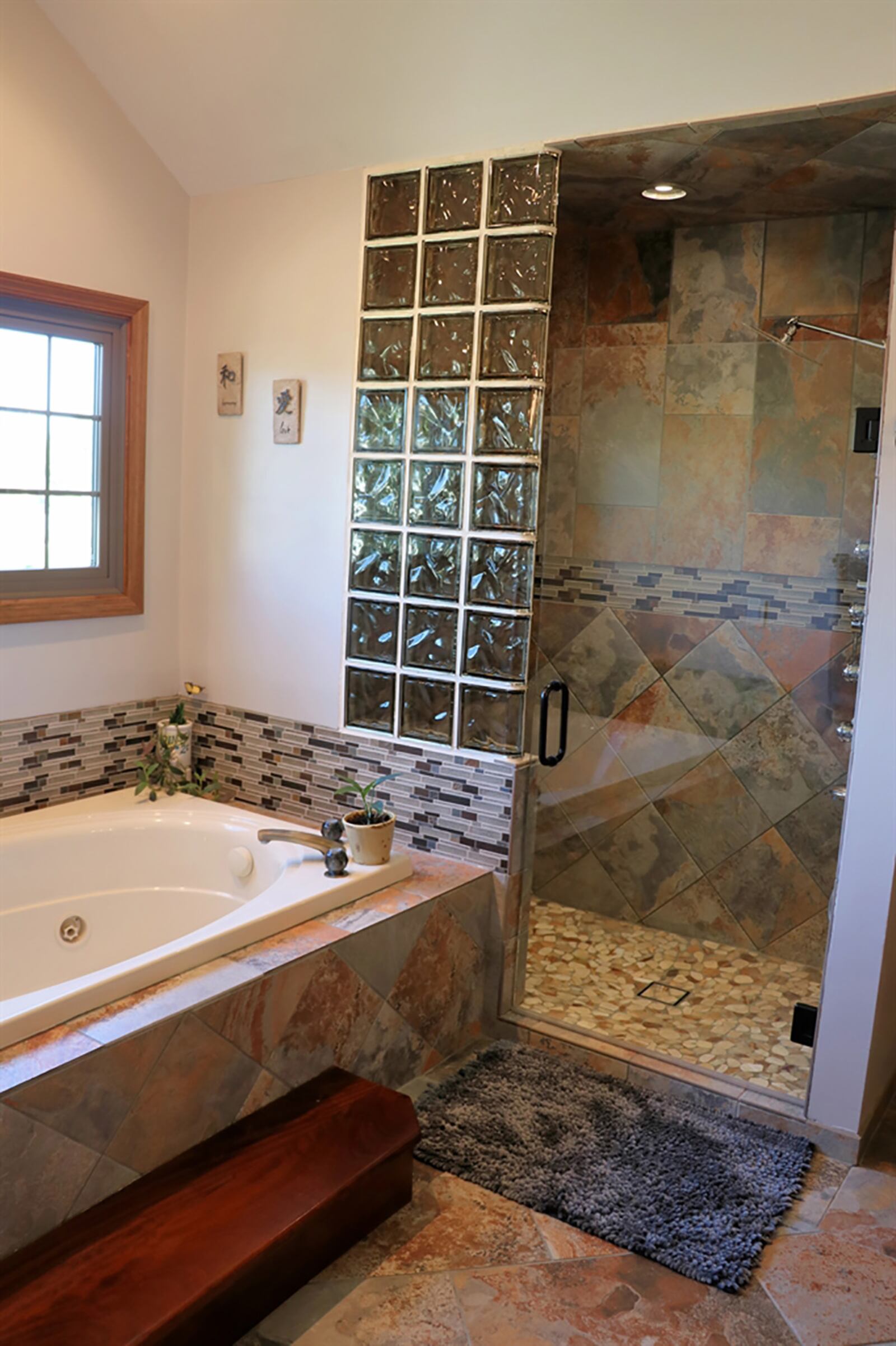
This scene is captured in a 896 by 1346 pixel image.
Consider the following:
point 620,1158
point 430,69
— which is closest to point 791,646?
point 620,1158

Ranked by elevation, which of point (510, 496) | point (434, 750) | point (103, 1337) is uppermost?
point (510, 496)

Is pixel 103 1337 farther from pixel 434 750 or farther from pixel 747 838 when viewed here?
pixel 747 838

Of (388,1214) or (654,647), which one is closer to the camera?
(388,1214)

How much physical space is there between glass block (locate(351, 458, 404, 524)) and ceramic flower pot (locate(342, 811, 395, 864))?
827 millimetres

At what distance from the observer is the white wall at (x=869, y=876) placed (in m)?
2.47

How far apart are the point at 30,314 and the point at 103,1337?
8.04ft

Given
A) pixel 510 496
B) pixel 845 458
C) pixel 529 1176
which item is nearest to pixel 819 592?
pixel 845 458

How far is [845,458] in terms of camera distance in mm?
3191

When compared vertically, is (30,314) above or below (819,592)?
above

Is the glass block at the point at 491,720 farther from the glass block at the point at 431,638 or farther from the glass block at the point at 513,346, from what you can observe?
the glass block at the point at 513,346

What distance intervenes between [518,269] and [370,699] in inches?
47.8

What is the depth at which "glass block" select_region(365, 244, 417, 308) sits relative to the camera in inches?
118

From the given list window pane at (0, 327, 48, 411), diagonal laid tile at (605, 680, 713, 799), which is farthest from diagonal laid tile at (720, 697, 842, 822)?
window pane at (0, 327, 48, 411)

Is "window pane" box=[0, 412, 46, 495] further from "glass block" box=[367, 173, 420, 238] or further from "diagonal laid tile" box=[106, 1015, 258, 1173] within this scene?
"diagonal laid tile" box=[106, 1015, 258, 1173]
